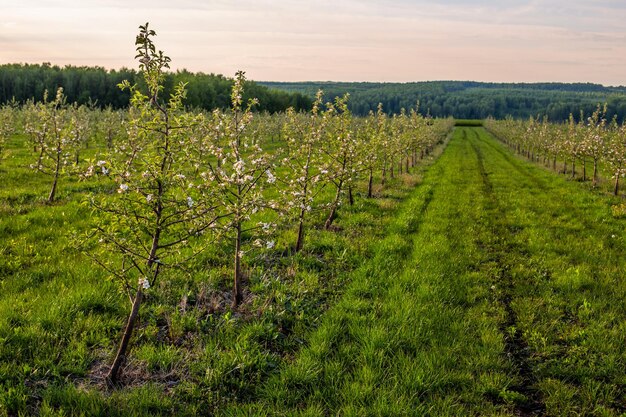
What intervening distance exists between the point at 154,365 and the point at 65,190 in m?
14.2

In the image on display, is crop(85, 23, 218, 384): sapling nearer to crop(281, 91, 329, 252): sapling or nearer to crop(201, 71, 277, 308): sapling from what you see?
crop(201, 71, 277, 308): sapling

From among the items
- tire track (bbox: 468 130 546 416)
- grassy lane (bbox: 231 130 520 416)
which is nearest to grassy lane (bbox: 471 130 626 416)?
tire track (bbox: 468 130 546 416)

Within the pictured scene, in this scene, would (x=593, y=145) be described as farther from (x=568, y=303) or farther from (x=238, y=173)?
(x=238, y=173)

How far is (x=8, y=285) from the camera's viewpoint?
789 cm

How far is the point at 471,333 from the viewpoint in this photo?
721cm

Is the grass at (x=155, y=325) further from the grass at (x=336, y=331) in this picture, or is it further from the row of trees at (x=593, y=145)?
the row of trees at (x=593, y=145)

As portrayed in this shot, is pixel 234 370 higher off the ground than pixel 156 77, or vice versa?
pixel 156 77

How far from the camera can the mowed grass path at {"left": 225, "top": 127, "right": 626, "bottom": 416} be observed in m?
5.46

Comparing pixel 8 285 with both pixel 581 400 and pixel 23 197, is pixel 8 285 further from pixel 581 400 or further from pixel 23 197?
pixel 581 400

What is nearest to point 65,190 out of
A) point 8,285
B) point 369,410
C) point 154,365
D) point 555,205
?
point 8,285

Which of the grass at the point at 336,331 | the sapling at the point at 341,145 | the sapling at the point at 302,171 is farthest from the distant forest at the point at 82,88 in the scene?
the grass at the point at 336,331

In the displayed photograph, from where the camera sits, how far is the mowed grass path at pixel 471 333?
546 centimetres

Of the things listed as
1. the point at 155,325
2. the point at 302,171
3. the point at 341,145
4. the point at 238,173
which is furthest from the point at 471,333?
the point at 341,145

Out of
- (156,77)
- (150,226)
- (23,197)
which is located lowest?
(23,197)
